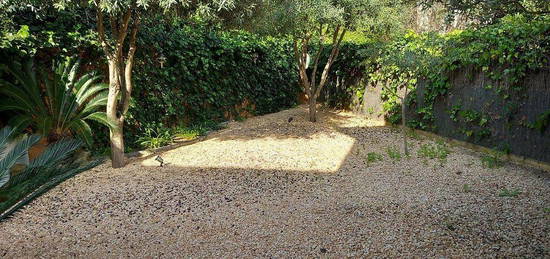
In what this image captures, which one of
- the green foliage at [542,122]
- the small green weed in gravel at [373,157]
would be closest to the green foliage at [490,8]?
the green foliage at [542,122]

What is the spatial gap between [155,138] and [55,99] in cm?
151

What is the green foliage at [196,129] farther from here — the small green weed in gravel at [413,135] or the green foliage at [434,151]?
the green foliage at [434,151]

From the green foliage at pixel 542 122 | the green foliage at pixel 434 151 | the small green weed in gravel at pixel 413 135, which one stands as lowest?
the green foliage at pixel 434 151

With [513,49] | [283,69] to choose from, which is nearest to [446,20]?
[513,49]

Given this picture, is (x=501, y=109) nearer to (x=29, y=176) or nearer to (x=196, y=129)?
(x=196, y=129)

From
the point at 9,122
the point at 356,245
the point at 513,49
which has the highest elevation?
the point at 513,49

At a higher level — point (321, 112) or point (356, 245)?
point (321, 112)

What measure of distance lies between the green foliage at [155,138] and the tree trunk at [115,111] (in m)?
0.93

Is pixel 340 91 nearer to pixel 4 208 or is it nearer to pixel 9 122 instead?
pixel 9 122

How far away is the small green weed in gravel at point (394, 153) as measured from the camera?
5277 mm

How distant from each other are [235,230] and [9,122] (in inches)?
132

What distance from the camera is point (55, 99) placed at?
197 inches

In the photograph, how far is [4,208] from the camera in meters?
2.04

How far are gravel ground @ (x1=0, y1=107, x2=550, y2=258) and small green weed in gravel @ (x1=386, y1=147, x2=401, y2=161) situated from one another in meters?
0.11
